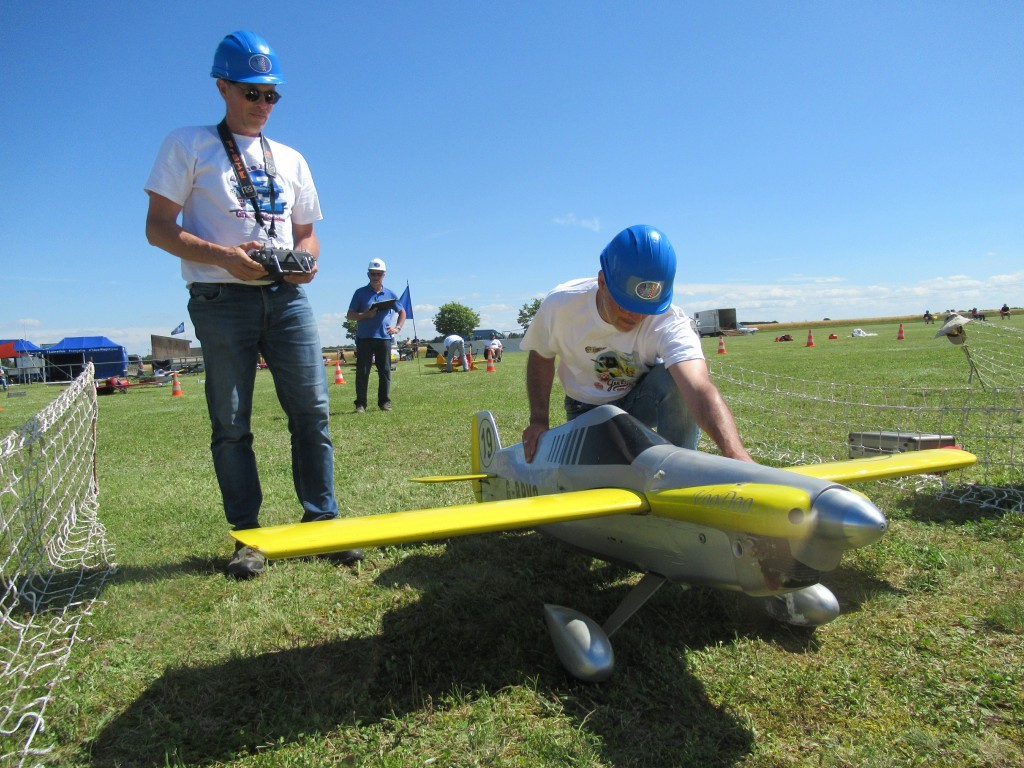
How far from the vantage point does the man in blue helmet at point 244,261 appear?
3.13m

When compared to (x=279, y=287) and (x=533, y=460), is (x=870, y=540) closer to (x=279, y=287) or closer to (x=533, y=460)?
(x=533, y=460)

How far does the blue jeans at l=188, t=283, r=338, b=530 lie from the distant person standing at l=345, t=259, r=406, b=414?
23.0 ft

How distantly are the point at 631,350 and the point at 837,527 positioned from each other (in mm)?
1812

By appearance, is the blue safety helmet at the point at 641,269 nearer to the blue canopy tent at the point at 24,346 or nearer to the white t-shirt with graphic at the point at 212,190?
the white t-shirt with graphic at the point at 212,190

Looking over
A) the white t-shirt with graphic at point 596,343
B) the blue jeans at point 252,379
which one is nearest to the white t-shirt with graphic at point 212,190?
the blue jeans at point 252,379

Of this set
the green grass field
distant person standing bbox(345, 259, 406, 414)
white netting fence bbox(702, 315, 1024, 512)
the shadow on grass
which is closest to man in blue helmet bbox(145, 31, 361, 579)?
the green grass field

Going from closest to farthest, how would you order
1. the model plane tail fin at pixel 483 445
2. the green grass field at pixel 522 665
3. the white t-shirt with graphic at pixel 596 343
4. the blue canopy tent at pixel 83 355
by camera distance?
the green grass field at pixel 522 665 → the white t-shirt with graphic at pixel 596 343 → the model plane tail fin at pixel 483 445 → the blue canopy tent at pixel 83 355

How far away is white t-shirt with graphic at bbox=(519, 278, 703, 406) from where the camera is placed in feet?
11.2

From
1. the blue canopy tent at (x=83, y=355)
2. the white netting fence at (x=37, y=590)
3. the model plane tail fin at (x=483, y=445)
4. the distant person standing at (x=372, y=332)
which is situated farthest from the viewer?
the blue canopy tent at (x=83, y=355)

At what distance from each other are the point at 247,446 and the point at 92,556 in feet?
4.04

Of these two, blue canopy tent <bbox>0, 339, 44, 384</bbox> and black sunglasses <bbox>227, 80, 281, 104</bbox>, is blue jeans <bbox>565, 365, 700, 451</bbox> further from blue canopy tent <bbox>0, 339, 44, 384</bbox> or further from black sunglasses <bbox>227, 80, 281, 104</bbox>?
blue canopy tent <bbox>0, 339, 44, 384</bbox>

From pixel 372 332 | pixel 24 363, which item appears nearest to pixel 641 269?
pixel 372 332

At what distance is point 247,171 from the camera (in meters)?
3.30

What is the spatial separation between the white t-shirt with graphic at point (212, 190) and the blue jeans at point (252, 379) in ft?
0.53
